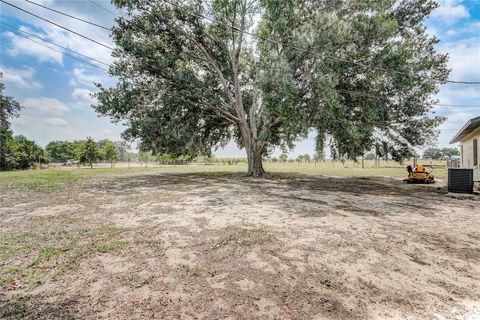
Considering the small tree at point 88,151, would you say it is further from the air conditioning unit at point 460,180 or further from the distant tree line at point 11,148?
the air conditioning unit at point 460,180

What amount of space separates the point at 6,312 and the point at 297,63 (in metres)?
12.5

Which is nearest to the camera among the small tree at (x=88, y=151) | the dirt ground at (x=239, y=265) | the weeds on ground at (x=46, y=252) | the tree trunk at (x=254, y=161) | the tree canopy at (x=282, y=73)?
the dirt ground at (x=239, y=265)

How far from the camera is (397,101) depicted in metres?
12.2

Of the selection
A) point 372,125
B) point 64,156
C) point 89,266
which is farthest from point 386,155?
point 64,156

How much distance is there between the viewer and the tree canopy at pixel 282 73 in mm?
11289

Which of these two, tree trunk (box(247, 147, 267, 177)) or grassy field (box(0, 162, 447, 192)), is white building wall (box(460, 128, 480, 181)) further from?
tree trunk (box(247, 147, 267, 177))

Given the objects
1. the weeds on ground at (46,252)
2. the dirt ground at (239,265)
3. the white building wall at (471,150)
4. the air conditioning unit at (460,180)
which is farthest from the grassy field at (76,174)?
the air conditioning unit at (460,180)

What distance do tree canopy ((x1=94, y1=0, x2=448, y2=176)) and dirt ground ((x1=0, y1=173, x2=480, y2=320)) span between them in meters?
7.18

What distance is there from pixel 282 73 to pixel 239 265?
10026 mm

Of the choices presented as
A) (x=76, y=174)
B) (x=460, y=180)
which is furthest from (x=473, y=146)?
(x=76, y=174)

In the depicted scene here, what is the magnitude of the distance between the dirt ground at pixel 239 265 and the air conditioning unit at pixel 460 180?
173 inches

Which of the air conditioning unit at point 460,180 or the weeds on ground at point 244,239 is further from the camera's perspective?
the air conditioning unit at point 460,180

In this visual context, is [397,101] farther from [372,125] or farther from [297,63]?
[297,63]

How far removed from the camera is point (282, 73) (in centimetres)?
1137
